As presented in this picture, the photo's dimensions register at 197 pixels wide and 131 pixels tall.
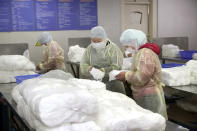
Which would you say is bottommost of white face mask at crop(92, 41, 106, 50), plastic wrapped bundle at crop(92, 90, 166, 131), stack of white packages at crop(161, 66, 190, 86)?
stack of white packages at crop(161, 66, 190, 86)

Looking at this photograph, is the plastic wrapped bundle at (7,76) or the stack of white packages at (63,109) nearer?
the stack of white packages at (63,109)

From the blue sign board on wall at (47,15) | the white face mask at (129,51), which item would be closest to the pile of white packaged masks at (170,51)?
the blue sign board on wall at (47,15)

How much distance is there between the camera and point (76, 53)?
15.1 ft

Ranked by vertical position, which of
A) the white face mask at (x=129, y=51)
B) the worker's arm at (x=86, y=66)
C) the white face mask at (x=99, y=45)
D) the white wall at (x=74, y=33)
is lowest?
the worker's arm at (x=86, y=66)

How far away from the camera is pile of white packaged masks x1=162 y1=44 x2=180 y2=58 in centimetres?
495

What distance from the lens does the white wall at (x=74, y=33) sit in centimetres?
458

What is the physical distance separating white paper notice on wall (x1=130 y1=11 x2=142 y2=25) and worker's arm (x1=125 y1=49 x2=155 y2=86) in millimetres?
3897

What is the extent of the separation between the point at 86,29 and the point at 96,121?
13.5 ft

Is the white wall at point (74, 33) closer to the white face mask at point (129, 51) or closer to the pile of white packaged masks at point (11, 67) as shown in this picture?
the pile of white packaged masks at point (11, 67)

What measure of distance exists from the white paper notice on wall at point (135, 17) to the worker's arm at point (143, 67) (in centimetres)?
390

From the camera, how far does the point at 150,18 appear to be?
597 centimetres

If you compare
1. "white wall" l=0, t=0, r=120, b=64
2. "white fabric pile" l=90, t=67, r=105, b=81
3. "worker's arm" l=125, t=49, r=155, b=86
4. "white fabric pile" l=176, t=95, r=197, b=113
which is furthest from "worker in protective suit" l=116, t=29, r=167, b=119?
"white wall" l=0, t=0, r=120, b=64

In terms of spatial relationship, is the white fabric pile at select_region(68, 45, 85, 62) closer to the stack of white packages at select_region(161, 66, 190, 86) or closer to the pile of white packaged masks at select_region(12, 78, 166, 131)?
the stack of white packages at select_region(161, 66, 190, 86)

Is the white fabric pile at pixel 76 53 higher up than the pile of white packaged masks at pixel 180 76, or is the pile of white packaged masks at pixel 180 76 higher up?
the white fabric pile at pixel 76 53
